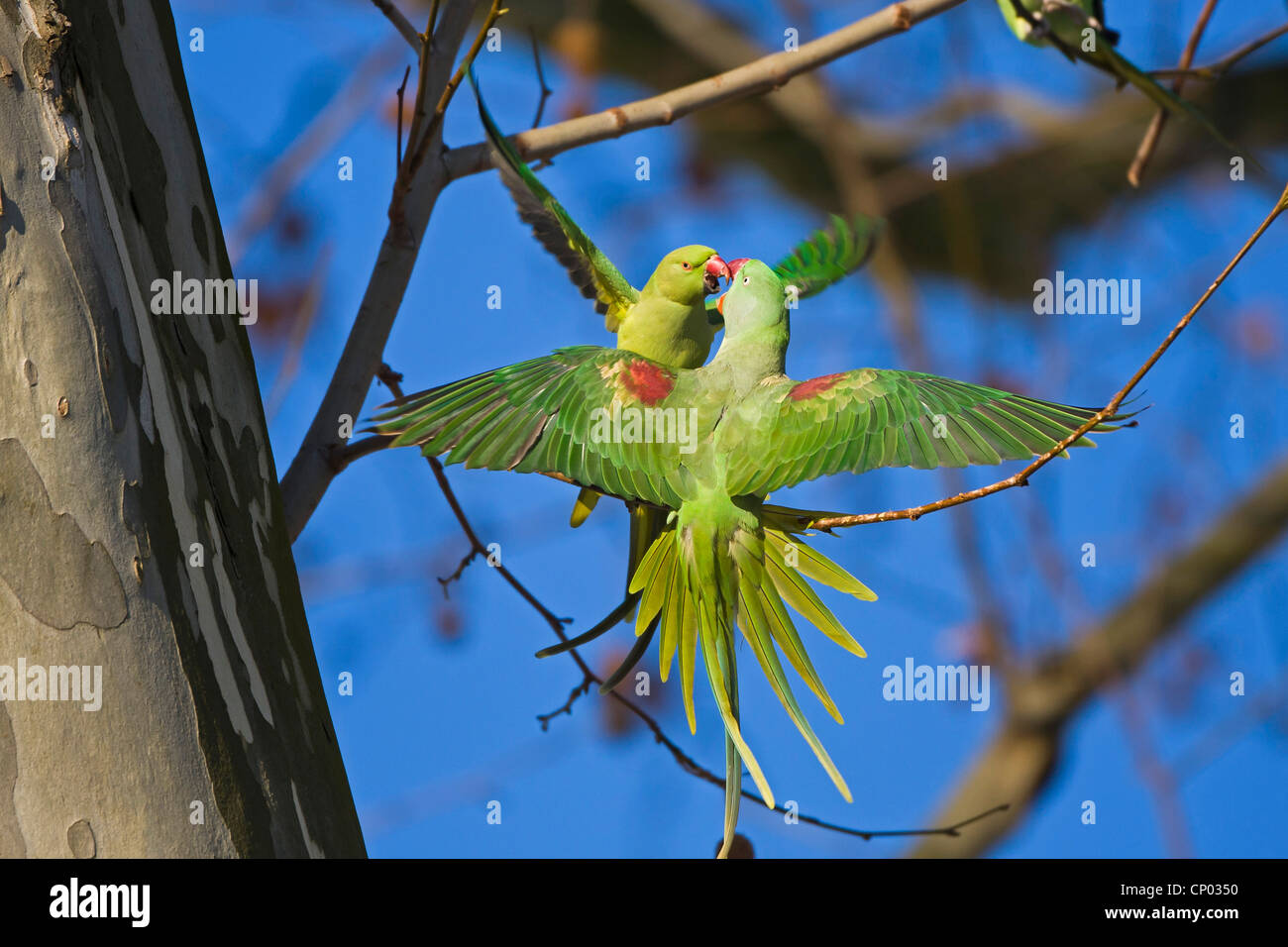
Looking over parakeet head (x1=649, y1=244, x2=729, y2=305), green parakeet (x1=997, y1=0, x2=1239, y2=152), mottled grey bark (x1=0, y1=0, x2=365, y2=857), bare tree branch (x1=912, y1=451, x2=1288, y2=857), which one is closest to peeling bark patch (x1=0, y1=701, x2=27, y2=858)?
mottled grey bark (x1=0, y1=0, x2=365, y2=857)

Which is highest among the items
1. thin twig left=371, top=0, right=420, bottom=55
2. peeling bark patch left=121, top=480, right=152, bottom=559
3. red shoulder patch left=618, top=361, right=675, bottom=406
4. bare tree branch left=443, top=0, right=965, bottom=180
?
thin twig left=371, top=0, right=420, bottom=55

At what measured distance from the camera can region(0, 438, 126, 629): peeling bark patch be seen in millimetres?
1130

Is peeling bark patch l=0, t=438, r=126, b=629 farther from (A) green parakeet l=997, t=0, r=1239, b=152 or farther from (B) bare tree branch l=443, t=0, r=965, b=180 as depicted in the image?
(A) green parakeet l=997, t=0, r=1239, b=152

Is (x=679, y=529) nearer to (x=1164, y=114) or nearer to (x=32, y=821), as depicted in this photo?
(x=32, y=821)

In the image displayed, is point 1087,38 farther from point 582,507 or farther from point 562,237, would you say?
point 582,507

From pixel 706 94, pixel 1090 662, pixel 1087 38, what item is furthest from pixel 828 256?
pixel 1090 662

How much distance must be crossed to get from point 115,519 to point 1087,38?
1.84 m

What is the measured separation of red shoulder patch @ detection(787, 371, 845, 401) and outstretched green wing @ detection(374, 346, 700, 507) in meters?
0.10

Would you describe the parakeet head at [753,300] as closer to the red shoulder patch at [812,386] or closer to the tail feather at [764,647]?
the red shoulder patch at [812,386]

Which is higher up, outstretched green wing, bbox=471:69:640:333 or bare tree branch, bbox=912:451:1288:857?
outstretched green wing, bbox=471:69:640:333

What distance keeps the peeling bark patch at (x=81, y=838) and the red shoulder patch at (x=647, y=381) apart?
0.74m

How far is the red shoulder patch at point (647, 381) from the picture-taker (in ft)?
4.61

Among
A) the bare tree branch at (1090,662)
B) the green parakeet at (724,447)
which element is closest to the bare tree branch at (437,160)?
the green parakeet at (724,447)
